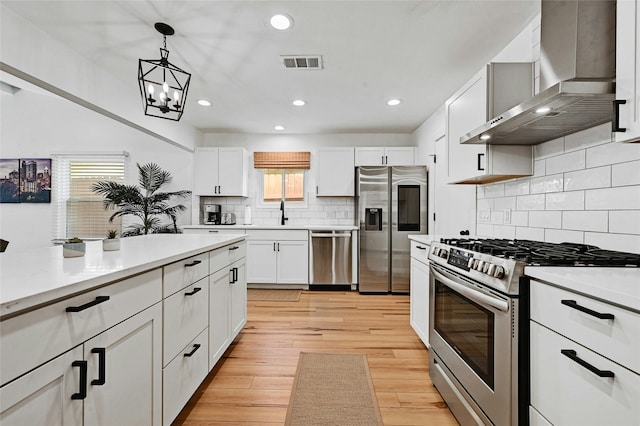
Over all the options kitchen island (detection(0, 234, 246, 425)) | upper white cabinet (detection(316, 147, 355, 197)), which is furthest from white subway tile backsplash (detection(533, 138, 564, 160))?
upper white cabinet (detection(316, 147, 355, 197))

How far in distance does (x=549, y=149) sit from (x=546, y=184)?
0.74ft

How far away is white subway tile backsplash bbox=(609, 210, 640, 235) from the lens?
1.40m

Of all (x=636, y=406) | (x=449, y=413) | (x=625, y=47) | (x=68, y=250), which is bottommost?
(x=449, y=413)

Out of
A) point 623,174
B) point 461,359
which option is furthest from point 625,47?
point 461,359

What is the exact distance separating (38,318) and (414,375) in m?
2.16

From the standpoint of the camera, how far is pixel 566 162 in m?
1.83

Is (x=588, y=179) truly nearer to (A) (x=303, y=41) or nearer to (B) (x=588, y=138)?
(B) (x=588, y=138)

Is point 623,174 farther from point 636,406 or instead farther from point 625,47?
point 636,406

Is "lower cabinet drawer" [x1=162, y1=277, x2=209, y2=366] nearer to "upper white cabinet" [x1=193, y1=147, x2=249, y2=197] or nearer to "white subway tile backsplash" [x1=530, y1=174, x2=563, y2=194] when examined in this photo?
"white subway tile backsplash" [x1=530, y1=174, x2=563, y2=194]

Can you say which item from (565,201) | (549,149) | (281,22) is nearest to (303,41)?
(281,22)

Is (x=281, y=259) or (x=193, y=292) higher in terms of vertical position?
(x=193, y=292)

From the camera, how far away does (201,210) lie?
17.2 ft

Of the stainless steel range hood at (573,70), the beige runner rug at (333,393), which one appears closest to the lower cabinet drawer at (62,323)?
the beige runner rug at (333,393)

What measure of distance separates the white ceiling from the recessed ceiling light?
4 cm
